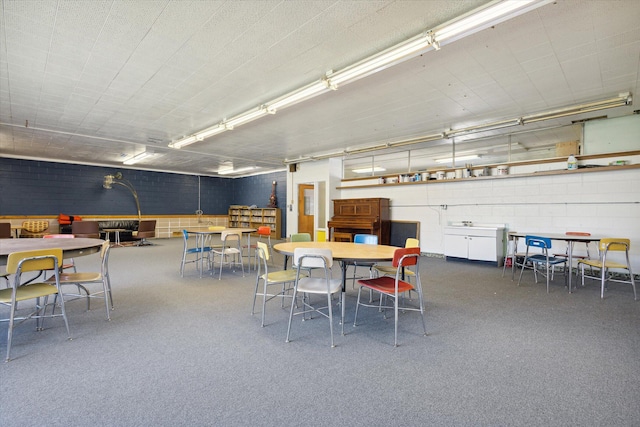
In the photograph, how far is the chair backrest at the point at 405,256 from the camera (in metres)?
2.88

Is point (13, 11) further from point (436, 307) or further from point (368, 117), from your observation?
point (436, 307)

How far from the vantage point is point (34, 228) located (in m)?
9.93

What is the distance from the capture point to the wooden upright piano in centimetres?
838

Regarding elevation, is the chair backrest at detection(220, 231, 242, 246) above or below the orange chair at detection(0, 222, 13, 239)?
above

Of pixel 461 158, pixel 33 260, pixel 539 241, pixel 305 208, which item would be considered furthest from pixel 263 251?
pixel 461 158

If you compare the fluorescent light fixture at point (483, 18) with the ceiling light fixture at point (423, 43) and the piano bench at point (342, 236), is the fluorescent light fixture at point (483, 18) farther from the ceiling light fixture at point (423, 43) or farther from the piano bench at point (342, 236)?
the piano bench at point (342, 236)

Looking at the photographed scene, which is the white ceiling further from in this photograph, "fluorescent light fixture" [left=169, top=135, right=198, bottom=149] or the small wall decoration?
the small wall decoration

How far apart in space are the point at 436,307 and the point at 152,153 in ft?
30.5

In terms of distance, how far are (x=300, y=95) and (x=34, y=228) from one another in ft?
35.3

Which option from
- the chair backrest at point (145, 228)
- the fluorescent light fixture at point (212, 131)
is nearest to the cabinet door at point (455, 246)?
the fluorescent light fixture at point (212, 131)

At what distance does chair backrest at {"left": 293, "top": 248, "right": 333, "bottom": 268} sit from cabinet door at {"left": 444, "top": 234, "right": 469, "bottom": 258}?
5.24 m

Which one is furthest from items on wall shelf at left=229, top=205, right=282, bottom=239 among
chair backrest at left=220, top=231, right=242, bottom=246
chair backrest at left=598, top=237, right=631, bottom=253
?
chair backrest at left=598, top=237, right=631, bottom=253

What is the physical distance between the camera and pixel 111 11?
2.77 m

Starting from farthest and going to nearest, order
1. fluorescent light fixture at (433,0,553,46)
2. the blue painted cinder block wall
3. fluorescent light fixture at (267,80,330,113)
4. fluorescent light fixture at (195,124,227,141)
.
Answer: the blue painted cinder block wall, fluorescent light fixture at (195,124,227,141), fluorescent light fixture at (267,80,330,113), fluorescent light fixture at (433,0,553,46)
